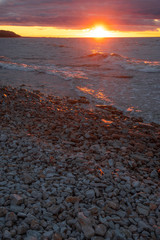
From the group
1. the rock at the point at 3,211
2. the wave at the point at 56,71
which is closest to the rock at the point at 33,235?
the rock at the point at 3,211

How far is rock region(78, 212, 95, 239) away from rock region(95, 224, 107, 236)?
0.06m

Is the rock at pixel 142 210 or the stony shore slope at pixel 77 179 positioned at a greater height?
the stony shore slope at pixel 77 179

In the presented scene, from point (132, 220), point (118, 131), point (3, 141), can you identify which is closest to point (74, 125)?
point (118, 131)

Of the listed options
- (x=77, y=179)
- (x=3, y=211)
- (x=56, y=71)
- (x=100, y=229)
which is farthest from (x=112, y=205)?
(x=56, y=71)

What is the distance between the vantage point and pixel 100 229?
2.66 meters

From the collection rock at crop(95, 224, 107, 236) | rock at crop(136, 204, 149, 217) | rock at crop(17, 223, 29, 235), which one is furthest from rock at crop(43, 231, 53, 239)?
rock at crop(136, 204, 149, 217)

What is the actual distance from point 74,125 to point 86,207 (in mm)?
3243

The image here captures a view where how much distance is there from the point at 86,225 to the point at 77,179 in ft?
3.39

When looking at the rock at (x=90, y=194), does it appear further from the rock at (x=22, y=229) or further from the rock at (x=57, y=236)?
the rock at (x=22, y=229)

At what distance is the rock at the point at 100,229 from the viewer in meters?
2.61

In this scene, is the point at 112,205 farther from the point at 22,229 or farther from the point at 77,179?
the point at 22,229

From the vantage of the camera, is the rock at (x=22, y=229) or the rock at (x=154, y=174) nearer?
the rock at (x=22, y=229)

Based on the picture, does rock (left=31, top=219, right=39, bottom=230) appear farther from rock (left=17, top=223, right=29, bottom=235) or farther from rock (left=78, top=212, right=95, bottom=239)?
rock (left=78, top=212, right=95, bottom=239)

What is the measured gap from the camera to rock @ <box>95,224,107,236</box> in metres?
2.61
